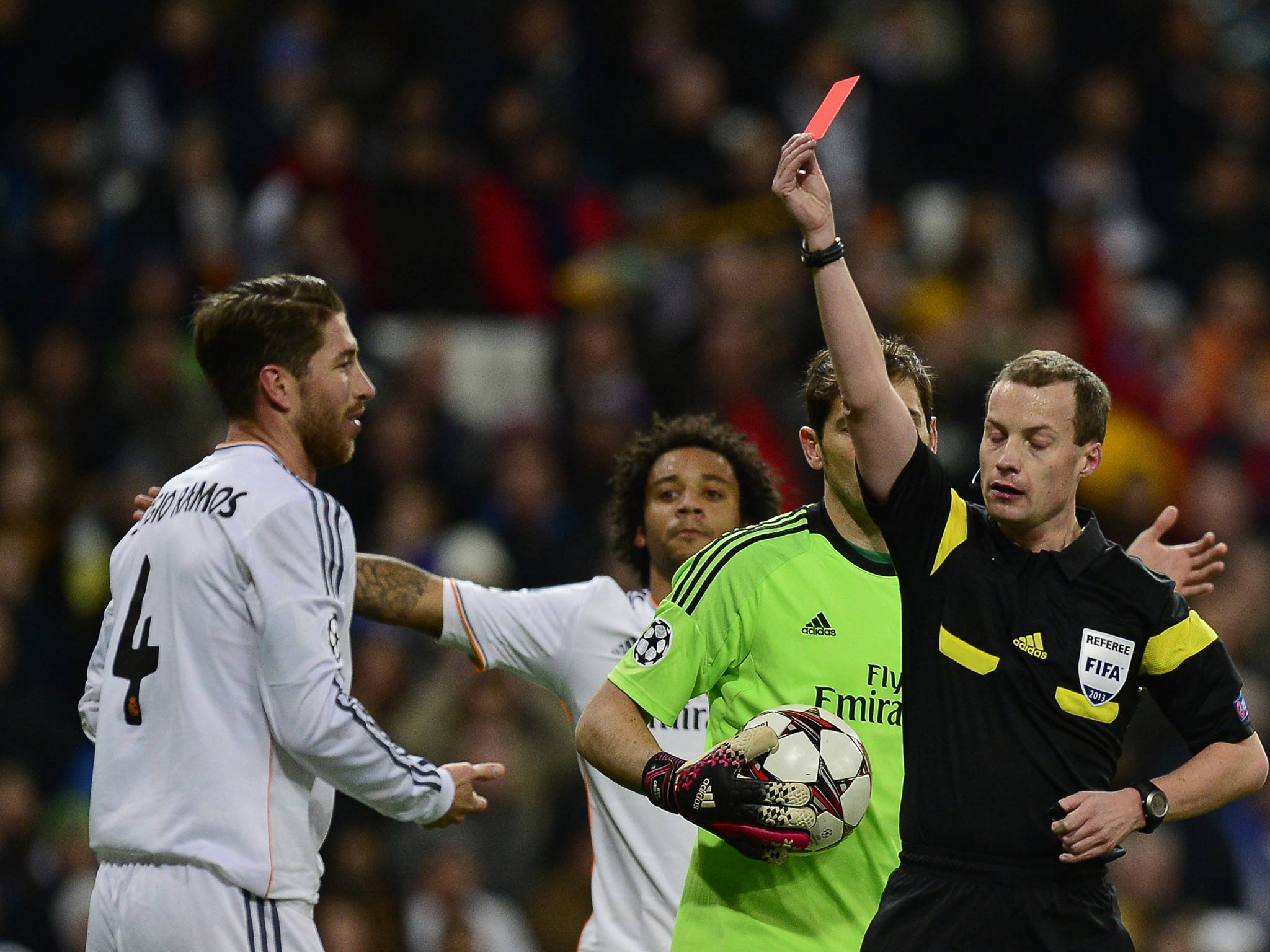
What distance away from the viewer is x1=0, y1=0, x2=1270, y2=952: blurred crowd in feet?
27.2

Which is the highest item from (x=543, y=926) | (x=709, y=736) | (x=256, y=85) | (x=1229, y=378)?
(x=256, y=85)

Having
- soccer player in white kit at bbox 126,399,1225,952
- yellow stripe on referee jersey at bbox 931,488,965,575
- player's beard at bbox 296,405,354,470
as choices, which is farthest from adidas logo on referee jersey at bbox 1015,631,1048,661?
player's beard at bbox 296,405,354,470

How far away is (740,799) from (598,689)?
1131 mm

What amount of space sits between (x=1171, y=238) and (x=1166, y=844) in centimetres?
538

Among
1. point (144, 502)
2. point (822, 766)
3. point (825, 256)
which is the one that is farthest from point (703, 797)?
point (144, 502)

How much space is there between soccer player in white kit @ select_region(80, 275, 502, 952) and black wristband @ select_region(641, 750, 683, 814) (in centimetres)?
51

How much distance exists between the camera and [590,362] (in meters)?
9.95

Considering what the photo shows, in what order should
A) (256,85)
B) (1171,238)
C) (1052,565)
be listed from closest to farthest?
(1052,565) → (256,85) → (1171,238)

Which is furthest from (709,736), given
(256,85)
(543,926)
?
(256,85)

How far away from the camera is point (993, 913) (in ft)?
11.8

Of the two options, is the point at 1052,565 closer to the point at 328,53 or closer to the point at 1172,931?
the point at 1172,931

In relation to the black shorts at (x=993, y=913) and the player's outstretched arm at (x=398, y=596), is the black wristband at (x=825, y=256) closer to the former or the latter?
the black shorts at (x=993, y=913)

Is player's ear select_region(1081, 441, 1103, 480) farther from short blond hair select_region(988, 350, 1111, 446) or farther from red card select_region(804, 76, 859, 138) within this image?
red card select_region(804, 76, 859, 138)

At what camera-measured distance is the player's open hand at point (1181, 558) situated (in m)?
4.51
